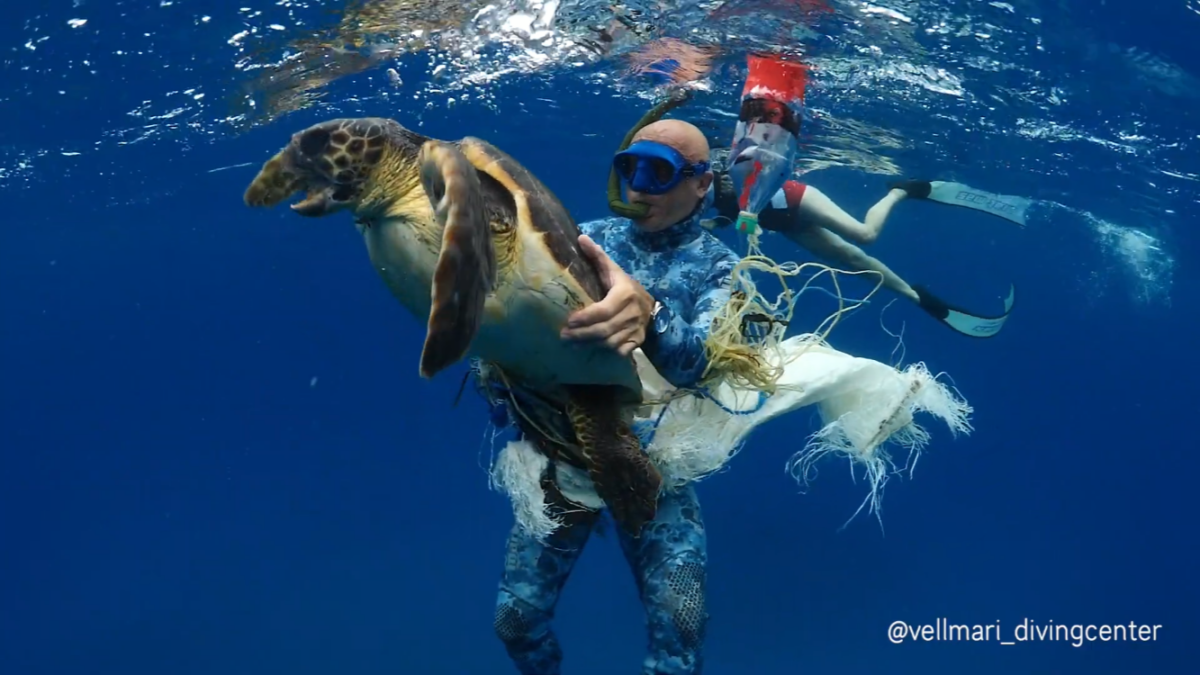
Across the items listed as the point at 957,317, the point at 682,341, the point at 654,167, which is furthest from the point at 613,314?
the point at 957,317

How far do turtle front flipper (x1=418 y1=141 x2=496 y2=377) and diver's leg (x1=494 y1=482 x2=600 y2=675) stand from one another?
212 cm

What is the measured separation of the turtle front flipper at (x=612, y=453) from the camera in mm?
3281

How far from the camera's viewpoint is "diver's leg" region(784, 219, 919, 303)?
9.52 m

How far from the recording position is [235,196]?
19484 mm

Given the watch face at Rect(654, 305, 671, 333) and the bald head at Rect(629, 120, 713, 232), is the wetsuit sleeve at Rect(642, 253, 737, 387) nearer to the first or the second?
the watch face at Rect(654, 305, 671, 333)

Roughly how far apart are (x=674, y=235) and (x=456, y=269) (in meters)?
2.12

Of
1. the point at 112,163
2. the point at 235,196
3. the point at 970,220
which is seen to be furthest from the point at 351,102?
the point at 970,220

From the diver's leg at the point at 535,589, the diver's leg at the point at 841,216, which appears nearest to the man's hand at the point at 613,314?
the diver's leg at the point at 535,589

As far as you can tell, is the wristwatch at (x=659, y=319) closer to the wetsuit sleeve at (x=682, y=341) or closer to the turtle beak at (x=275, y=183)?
the wetsuit sleeve at (x=682, y=341)

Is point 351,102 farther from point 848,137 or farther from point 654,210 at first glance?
point 654,210

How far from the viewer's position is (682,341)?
3.00 meters

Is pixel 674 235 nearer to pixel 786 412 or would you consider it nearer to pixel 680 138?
pixel 680 138

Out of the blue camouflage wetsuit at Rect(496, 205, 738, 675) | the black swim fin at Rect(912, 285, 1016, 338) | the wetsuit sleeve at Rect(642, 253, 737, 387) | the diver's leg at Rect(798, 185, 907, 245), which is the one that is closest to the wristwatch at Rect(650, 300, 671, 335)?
the wetsuit sleeve at Rect(642, 253, 737, 387)

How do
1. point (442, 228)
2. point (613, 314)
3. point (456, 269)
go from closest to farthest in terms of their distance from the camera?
point (456, 269), point (442, 228), point (613, 314)
